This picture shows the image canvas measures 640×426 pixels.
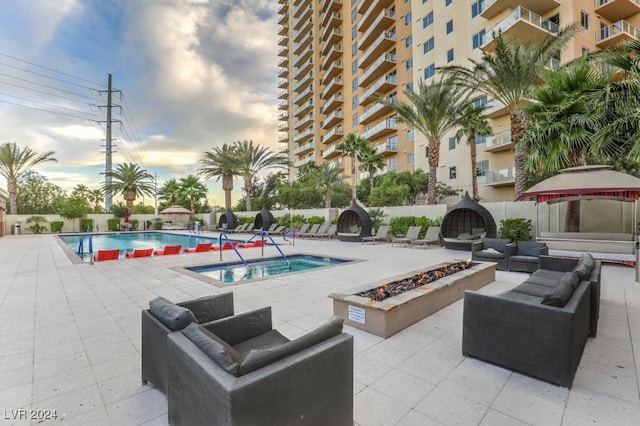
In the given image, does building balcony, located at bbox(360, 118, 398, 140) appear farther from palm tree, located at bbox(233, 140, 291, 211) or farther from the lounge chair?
the lounge chair

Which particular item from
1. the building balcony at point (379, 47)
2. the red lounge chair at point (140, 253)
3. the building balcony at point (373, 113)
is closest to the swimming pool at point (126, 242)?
the red lounge chair at point (140, 253)

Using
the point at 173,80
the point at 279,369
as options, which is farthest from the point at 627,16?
the point at 279,369

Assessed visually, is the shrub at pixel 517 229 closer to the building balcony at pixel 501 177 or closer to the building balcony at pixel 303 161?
the building balcony at pixel 501 177

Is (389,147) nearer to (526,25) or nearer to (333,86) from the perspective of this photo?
(526,25)

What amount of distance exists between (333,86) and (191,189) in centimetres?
2174

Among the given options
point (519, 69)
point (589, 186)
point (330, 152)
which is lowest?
point (589, 186)

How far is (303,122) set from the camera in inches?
1825

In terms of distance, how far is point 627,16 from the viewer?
803 inches

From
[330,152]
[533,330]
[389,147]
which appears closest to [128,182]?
[330,152]

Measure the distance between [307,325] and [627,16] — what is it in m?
30.4

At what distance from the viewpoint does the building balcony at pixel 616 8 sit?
753 inches

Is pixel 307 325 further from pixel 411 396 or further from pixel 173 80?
pixel 173 80

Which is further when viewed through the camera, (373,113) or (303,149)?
(303,149)

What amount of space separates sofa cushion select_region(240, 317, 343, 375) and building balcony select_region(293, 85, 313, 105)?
154 feet
